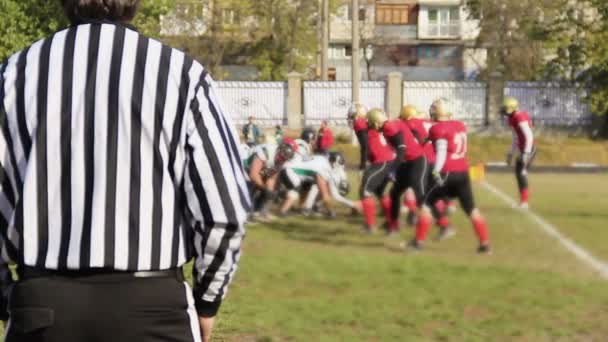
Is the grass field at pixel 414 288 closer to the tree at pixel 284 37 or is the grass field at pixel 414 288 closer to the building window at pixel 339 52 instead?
the tree at pixel 284 37

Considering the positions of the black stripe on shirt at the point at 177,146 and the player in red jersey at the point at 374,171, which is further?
the player in red jersey at the point at 374,171

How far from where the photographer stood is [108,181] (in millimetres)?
2502

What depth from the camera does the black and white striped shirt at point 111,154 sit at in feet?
8.21

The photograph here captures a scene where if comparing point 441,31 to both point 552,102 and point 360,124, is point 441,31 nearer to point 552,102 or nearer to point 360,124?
point 552,102

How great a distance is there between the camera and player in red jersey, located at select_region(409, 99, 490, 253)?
41.7ft

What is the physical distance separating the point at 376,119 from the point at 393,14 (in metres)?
45.4

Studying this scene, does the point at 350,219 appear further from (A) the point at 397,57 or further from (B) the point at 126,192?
(A) the point at 397,57

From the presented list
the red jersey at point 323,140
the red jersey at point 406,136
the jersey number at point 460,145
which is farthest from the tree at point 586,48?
the jersey number at point 460,145

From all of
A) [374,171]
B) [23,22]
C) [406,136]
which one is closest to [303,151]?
[374,171]

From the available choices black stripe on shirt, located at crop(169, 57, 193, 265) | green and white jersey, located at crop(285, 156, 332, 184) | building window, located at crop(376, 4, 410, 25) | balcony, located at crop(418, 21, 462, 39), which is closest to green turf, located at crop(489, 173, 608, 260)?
green and white jersey, located at crop(285, 156, 332, 184)

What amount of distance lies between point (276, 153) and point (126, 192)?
49.3 feet

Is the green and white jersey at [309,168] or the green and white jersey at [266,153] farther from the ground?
the green and white jersey at [266,153]

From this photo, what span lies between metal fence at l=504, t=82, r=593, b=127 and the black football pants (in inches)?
1619

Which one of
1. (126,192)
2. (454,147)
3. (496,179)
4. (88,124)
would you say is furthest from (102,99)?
(496,179)
